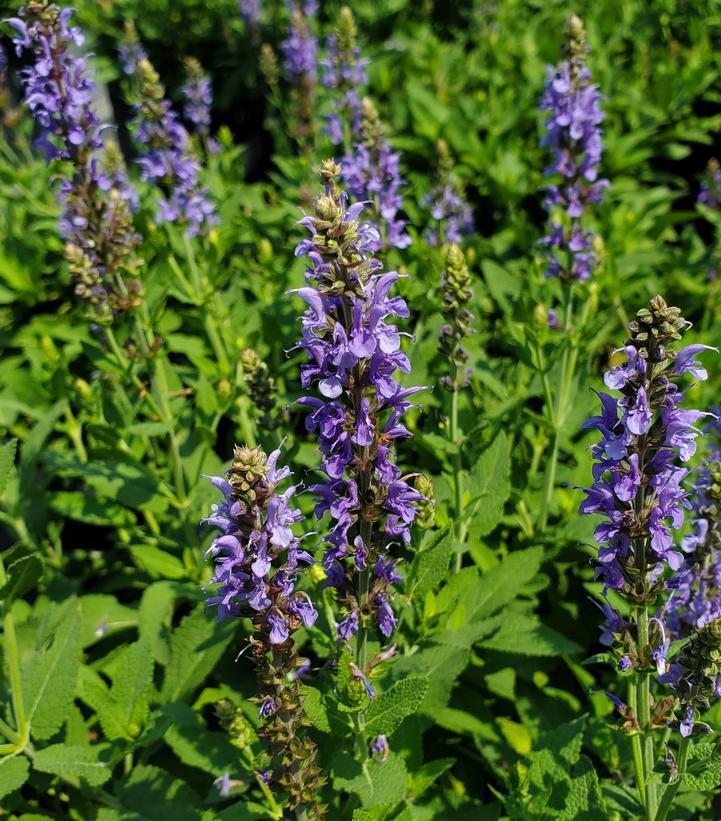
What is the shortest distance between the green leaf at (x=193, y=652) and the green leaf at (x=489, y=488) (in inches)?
48.8

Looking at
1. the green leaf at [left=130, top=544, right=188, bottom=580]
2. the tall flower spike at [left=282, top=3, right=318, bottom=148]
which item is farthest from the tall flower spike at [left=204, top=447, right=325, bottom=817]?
the tall flower spike at [left=282, top=3, right=318, bottom=148]

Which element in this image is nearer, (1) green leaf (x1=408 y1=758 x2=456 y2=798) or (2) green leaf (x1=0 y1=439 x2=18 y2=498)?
(1) green leaf (x1=408 y1=758 x2=456 y2=798)

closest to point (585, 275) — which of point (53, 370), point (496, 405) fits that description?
point (496, 405)

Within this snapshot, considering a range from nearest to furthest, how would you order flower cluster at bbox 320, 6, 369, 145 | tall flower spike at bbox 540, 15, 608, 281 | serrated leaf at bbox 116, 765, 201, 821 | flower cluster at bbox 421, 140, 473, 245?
1. serrated leaf at bbox 116, 765, 201, 821
2. tall flower spike at bbox 540, 15, 608, 281
3. flower cluster at bbox 421, 140, 473, 245
4. flower cluster at bbox 320, 6, 369, 145

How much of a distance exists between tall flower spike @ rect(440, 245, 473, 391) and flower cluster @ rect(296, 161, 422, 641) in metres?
1.00

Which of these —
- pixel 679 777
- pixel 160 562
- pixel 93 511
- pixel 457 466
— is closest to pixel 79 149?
pixel 93 511

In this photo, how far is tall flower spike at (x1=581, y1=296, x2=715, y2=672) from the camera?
2.16m

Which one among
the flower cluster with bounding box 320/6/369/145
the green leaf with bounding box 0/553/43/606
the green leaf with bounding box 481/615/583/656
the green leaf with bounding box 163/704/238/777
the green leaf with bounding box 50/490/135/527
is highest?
the flower cluster with bounding box 320/6/369/145

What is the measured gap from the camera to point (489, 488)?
357 cm

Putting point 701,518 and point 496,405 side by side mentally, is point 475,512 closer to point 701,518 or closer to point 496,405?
point 496,405

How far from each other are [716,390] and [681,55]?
4948mm

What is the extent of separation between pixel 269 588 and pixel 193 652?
1.53 metres

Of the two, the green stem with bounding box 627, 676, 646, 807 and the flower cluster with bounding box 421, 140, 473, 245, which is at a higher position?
the flower cluster with bounding box 421, 140, 473, 245

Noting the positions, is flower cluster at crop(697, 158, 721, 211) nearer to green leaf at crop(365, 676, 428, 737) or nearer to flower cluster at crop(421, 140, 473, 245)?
flower cluster at crop(421, 140, 473, 245)
